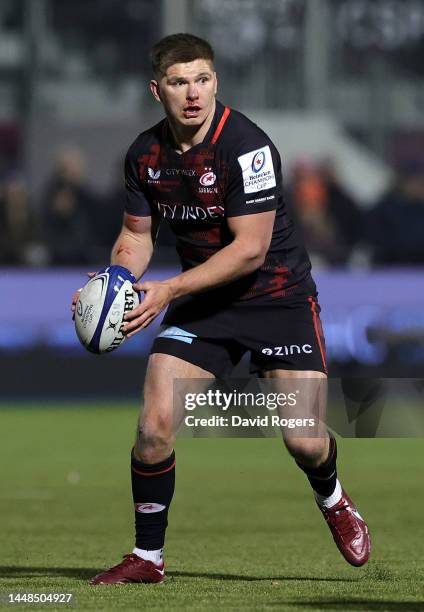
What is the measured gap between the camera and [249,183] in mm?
6465

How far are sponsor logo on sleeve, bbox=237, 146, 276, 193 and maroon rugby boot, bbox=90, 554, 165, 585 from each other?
165 cm

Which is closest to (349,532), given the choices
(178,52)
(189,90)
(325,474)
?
(325,474)

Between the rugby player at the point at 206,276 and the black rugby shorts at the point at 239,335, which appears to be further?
the black rugby shorts at the point at 239,335

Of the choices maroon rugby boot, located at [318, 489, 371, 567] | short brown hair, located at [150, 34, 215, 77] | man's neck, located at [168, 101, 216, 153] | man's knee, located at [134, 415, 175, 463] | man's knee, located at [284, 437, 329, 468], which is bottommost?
maroon rugby boot, located at [318, 489, 371, 567]

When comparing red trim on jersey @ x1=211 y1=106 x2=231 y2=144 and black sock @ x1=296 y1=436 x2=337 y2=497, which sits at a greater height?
red trim on jersey @ x1=211 y1=106 x2=231 y2=144

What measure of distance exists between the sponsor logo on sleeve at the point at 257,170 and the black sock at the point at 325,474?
1256 millimetres

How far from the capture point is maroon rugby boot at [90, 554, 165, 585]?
6.39 m

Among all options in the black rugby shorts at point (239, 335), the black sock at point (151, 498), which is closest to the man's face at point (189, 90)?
the black rugby shorts at point (239, 335)

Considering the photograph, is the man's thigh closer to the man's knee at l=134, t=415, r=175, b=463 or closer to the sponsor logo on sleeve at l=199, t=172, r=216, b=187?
the man's knee at l=134, t=415, r=175, b=463

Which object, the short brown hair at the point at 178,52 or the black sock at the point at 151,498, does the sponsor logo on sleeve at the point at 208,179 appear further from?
the black sock at the point at 151,498

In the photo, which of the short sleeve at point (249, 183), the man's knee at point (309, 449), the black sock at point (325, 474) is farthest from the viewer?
the black sock at point (325, 474)

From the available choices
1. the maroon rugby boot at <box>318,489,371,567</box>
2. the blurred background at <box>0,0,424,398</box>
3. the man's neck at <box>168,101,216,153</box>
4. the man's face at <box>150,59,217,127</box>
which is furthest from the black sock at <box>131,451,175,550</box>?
the blurred background at <box>0,0,424,398</box>

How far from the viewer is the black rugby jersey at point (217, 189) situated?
6488 mm

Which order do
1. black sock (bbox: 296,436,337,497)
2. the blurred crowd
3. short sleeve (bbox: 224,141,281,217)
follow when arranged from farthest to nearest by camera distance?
the blurred crowd → black sock (bbox: 296,436,337,497) → short sleeve (bbox: 224,141,281,217)
